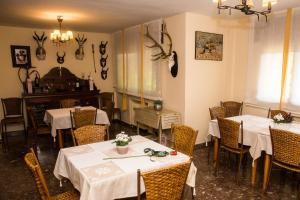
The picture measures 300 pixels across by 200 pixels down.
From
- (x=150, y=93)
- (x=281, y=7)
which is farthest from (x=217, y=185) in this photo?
(x=281, y=7)

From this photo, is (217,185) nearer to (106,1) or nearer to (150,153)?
(150,153)

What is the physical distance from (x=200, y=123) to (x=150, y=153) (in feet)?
8.42

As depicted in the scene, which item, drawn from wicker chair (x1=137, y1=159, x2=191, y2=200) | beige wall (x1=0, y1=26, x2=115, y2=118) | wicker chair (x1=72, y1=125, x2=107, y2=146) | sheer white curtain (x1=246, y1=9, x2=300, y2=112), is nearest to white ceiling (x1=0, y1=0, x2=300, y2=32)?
sheer white curtain (x1=246, y1=9, x2=300, y2=112)

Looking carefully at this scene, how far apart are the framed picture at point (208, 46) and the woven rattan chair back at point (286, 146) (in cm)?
214

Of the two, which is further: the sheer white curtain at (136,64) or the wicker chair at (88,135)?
the sheer white curtain at (136,64)

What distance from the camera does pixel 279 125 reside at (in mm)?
3355

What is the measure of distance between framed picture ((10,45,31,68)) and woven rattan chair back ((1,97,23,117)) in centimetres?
87

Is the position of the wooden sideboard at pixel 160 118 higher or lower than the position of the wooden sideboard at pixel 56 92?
lower

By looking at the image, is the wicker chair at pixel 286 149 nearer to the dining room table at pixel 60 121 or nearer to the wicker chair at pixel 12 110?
the dining room table at pixel 60 121

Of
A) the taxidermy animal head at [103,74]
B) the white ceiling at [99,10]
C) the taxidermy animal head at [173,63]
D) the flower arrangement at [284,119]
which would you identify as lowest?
the flower arrangement at [284,119]

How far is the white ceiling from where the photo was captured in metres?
3.56

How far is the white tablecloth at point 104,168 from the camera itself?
6.01ft

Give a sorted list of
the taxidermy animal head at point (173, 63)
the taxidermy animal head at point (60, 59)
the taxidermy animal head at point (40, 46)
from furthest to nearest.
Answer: the taxidermy animal head at point (60, 59) → the taxidermy animal head at point (40, 46) → the taxidermy animal head at point (173, 63)

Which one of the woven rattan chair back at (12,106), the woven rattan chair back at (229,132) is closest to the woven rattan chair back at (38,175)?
the woven rattan chair back at (229,132)
